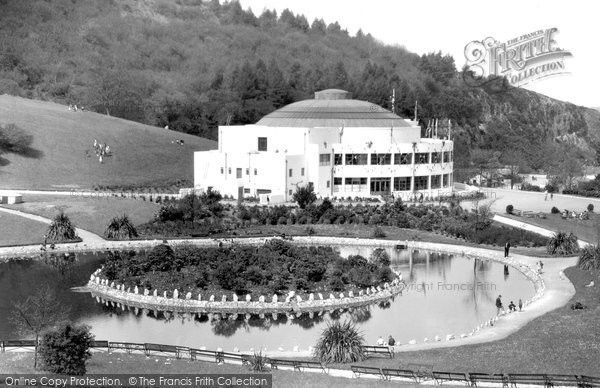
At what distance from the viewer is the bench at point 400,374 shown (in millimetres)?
35406

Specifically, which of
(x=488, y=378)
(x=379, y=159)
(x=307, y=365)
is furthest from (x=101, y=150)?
(x=488, y=378)

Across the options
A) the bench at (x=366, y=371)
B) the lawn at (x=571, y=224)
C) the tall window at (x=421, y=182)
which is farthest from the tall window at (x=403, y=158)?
the bench at (x=366, y=371)

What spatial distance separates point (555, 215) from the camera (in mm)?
86250

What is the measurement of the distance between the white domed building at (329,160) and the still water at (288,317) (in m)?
35.4

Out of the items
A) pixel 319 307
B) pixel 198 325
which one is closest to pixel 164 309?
pixel 198 325

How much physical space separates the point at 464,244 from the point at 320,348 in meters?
35.3

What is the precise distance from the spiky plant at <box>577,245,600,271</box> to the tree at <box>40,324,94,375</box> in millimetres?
34382

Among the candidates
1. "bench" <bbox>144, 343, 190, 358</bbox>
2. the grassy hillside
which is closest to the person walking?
"bench" <bbox>144, 343, 190, 358</bbox>

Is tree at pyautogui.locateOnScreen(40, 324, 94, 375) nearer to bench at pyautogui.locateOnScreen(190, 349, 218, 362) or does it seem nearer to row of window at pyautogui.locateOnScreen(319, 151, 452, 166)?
bench at pyautogui.locateOnScreen(190, 349, 218, 362)

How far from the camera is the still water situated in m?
46.0

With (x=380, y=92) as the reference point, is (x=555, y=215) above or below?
below

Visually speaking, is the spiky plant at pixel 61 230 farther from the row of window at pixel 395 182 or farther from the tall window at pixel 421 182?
the tall window at pixel 421 182

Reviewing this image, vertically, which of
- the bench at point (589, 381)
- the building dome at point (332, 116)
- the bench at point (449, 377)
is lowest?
the bench at point (449, 377)

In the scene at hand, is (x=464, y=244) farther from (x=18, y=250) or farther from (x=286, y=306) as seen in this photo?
(x=18, y=250)
